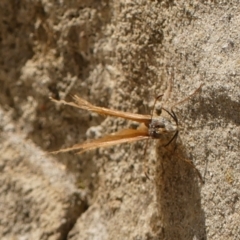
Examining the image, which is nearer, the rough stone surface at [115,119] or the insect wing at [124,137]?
the rough stone surface at [115,119]

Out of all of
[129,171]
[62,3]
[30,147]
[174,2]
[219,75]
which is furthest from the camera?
[30,147]

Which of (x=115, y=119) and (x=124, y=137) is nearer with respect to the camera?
(x=124, y=137)

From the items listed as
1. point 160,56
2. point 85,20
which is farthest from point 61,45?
point 160,56

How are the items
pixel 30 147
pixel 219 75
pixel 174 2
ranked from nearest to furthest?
pixel 219 75
pixel 174 2
pixel 30 147

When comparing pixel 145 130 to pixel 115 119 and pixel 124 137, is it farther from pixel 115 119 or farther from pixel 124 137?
pixel 115 119

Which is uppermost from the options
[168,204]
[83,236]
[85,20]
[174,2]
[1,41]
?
[174,2]

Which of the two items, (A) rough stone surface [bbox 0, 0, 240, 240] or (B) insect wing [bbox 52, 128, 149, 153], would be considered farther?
(B) insect wing [bbox 52, 128, 149, 153]

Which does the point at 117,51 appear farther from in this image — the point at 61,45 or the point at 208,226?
the point at 208,226

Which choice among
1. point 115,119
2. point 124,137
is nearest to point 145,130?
point 124,137
